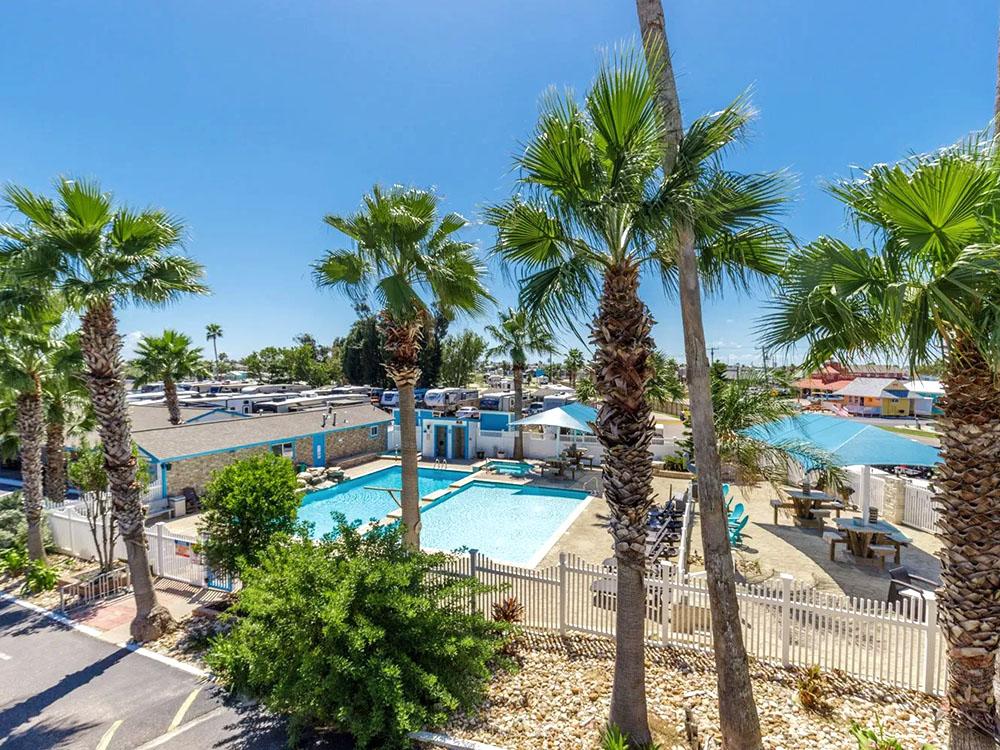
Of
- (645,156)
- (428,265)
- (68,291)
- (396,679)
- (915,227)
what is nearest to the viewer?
(915,227)

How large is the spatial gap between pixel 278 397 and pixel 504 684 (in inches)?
1330

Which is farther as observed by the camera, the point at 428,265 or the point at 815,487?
the point at 815,487

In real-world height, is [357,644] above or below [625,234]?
below

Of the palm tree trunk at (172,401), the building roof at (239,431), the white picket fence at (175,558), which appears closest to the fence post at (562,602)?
the white picket fence at (175,558)

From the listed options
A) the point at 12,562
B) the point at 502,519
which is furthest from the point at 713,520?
the point at 12,562

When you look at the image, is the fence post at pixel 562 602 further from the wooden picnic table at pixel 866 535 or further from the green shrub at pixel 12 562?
the green shrub at pixel 12 562

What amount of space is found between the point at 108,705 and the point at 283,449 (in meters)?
16.7

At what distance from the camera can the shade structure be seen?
496 inches

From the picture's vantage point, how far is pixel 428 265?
9.63 m

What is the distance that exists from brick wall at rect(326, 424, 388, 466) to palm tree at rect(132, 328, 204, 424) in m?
8.06

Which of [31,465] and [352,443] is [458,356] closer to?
[352,443]

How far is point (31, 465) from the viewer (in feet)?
39.9

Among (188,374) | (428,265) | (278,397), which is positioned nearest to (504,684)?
(428,265)

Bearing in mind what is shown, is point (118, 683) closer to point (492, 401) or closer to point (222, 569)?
point (222, 569)
